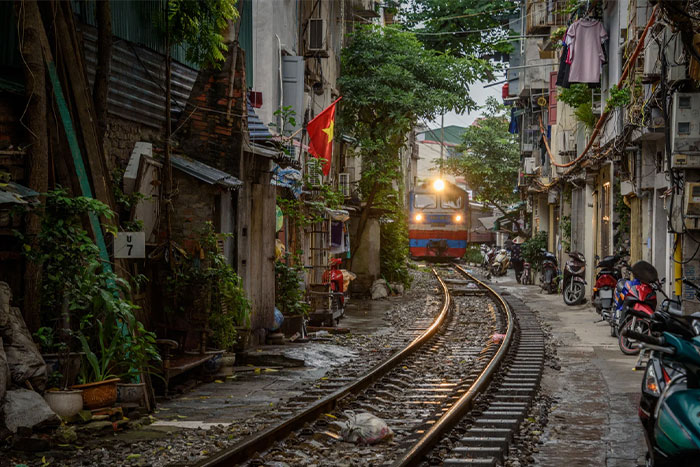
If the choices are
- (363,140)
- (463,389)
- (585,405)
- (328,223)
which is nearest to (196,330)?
(463,389)

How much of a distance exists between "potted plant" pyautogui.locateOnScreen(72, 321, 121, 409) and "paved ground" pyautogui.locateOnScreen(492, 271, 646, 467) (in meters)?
3.91

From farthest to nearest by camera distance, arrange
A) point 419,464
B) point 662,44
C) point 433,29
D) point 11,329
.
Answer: point 433,29, point 662,44, point 11,329, point 419,464

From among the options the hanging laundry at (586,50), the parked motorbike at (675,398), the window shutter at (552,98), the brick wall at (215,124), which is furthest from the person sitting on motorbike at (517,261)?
the parked motorbike at (675,398)

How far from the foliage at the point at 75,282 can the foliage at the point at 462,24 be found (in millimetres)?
27311

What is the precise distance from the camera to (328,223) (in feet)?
70.5

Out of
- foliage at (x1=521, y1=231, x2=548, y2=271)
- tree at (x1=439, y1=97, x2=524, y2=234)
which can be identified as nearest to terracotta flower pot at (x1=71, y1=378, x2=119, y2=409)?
foliage at (x1=521, y1=231, x2=548, y2=271)

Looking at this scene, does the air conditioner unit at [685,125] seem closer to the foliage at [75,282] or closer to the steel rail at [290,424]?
the steel rail at [290,424]

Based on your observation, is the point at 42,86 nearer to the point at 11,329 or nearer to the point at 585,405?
the point at 11,329

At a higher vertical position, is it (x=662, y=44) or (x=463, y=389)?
(x=662, y=44)

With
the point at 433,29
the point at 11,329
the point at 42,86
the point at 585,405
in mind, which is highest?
the point at 433,29

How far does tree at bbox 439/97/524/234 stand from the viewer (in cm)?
4578

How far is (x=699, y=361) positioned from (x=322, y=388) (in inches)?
232

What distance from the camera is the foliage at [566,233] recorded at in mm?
28672

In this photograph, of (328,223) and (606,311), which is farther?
(328,223)
